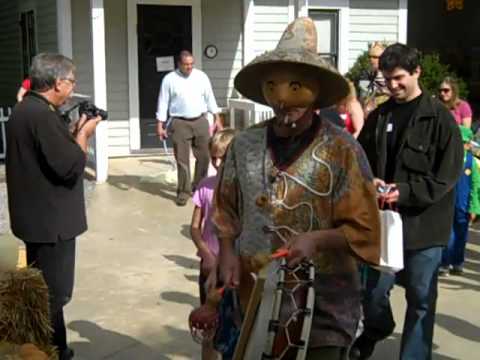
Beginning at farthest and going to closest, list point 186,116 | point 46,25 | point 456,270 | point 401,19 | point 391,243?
point 401,19 → point 46,25 → point 186,116 → point 456,270 → point 391,243

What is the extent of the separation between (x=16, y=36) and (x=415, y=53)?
12746mm

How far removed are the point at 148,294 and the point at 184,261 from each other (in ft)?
3.01

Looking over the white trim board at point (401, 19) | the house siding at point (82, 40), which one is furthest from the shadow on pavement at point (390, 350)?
the white trim board at point (401, 19)

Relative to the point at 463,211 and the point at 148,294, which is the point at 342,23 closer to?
the point at 463,211

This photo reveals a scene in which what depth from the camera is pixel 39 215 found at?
3.88 metres

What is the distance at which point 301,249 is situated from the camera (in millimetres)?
2287

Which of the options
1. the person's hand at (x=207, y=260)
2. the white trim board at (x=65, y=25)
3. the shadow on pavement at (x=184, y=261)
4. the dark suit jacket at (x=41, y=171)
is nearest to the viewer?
the person's hand at (x=207, y=260)

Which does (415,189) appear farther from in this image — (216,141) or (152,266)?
(152,266)

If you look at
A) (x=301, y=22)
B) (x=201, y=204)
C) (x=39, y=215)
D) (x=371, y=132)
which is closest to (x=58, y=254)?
(x=39, y=215)

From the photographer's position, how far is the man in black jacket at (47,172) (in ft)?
12.5

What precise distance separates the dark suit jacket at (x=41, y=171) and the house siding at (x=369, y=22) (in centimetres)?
930

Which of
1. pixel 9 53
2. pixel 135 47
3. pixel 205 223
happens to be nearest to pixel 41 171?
pixel 205 223

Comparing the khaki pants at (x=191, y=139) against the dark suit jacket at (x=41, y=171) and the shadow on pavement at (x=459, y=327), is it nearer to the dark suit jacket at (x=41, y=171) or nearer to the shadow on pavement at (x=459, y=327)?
the shadow on pavement at (x=459, y=327)

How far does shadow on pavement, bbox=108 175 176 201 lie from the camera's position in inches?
369
